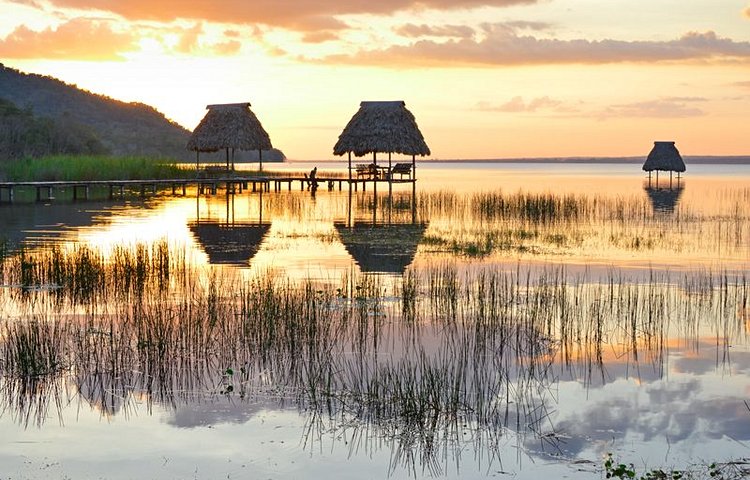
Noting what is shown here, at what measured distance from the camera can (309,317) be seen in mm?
9734

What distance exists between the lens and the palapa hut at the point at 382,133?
154 feet

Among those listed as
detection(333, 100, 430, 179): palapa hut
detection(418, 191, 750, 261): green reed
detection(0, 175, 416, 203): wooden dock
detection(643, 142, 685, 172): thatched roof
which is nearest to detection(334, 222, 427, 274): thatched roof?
detection(418, 191, 750, 261): green reed

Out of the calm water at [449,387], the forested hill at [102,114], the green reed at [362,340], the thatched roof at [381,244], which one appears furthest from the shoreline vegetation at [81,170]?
the forested hill at [102,114]

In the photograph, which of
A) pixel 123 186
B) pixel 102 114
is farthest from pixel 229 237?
pixel 102 114

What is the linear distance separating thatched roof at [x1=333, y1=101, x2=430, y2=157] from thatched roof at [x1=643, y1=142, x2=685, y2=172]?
23.1m

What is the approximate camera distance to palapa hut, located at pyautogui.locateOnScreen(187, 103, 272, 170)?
158 ft

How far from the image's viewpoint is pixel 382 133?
47.0m

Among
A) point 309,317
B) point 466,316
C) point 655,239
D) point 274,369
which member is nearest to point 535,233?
point 655,239

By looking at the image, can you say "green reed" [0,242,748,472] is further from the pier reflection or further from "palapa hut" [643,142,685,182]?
"palapa hut" [643,142,685,182]

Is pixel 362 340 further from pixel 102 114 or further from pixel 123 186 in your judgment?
pixel 102 114

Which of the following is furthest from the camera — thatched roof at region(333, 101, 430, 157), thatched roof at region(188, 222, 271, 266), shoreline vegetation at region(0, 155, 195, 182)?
thatched roof at region(333, 101, 430, 157)

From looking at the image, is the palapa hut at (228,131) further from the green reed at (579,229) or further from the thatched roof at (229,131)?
the green reed at (579,229)

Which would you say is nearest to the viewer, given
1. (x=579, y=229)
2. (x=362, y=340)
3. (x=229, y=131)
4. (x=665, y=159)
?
(x=362, y=340)

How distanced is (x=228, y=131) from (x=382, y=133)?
28.1 feet
